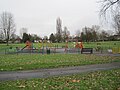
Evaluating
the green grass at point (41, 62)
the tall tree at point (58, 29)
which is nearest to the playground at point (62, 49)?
the green grass at point (41, 62)

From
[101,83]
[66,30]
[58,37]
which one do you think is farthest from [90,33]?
[101,83]

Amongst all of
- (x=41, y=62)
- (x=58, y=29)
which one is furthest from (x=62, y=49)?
(x=58, y=29)

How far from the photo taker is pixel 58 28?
117312mm

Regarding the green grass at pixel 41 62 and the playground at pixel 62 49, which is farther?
the playground at pixel 62 49

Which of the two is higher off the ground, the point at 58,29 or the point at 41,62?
the point at 58,29

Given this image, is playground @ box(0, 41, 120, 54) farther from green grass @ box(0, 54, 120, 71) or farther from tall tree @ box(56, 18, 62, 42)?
tall tree @ box(56, 18, 62, 42)

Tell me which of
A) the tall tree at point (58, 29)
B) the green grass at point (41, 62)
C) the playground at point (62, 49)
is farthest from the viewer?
the tall tree at point (58, 29)

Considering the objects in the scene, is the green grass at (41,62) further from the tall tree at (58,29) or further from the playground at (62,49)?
the tall tree at (58,29)

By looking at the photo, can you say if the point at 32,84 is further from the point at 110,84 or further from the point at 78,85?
the point at 110,84

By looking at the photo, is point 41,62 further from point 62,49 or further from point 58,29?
point 58,29

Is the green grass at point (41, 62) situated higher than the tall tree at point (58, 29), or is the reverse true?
the tall tree at point (58, 29)

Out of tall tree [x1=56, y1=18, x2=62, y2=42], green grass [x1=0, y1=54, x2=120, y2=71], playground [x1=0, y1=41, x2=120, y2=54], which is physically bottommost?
green grass [x1=0, y1=54, x2=120, y2=71]

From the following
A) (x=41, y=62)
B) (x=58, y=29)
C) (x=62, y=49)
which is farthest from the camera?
(x=58, y=29)

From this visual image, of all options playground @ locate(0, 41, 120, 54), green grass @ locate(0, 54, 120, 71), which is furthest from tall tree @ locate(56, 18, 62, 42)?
green grass @ locate(0, 54, 120, 71)
